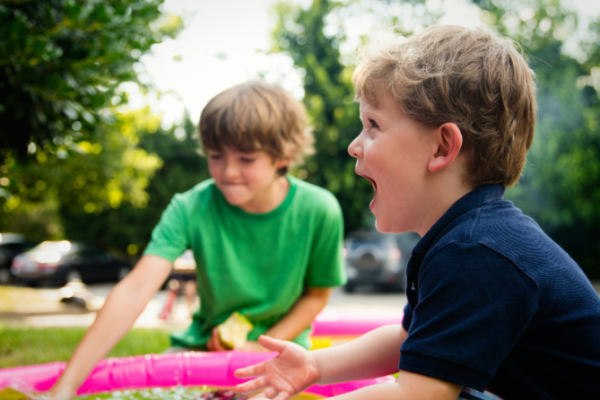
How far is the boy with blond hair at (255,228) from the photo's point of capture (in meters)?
2.18

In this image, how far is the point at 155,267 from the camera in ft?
6.57

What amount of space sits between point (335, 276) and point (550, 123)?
17749 millimetres

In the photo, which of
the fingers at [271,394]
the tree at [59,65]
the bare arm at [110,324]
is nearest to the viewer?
the fingers at [271,394]

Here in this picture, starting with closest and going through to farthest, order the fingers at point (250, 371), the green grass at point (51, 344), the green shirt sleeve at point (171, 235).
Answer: the fingers at point (250, 371) → the green shirt sleeve at point (171, 235) → the green grass at point (51, 344)

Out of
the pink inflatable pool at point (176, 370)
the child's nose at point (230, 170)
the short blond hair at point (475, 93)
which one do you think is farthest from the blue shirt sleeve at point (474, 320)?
the child's nose at point (230, 170)

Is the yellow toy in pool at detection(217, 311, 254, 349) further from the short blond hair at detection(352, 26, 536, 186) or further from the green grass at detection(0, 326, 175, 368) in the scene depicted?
the green grass at detection(0, 326, 175, 368)

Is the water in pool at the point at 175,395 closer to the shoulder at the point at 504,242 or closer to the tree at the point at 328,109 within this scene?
the shoulder at the point at 504,242

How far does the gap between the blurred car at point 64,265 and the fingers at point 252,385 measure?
15.4m

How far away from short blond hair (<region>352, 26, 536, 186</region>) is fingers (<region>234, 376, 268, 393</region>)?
2.74 feet

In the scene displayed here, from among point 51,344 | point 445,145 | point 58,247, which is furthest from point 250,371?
point 58,247

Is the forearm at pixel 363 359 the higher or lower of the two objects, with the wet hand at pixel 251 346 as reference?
higher

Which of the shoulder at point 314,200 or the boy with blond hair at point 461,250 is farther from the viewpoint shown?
the shoulder at point 314,200

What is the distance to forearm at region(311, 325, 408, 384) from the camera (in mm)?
1452

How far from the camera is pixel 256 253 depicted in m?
2.36
